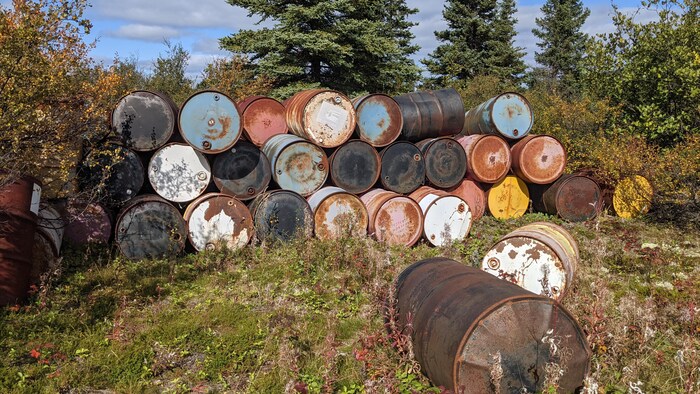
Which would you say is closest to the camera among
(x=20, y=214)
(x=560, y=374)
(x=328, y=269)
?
(x=560, y=374)

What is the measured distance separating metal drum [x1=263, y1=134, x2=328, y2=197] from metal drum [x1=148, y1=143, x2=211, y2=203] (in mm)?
1170

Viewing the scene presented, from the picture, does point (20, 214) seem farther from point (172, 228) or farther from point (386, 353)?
point (386, 353)

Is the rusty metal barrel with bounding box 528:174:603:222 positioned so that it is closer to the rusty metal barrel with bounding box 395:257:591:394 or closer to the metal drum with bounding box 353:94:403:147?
the metal drum with bounding box 353:94:403:147

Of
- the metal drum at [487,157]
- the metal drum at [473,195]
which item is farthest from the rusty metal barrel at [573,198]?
the metal drum at [473,195]

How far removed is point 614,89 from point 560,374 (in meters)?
11.2

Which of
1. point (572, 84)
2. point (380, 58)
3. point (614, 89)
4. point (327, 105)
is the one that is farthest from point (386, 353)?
point (572, 84)

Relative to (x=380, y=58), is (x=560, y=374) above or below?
below

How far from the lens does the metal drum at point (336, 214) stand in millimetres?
8297

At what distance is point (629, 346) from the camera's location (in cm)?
468

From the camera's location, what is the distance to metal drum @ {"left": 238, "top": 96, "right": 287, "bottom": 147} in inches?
362

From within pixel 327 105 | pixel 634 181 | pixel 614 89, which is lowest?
pixel 634 181

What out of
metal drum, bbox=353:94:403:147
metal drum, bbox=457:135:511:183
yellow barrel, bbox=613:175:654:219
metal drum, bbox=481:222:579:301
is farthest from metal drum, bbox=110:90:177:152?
yellow barrel, bbox=613:175:654:219

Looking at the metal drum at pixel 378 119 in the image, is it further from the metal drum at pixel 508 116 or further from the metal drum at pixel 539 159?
the metal drum at pixel 539 159

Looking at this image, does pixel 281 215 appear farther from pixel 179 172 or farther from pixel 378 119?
pixel 378 119
